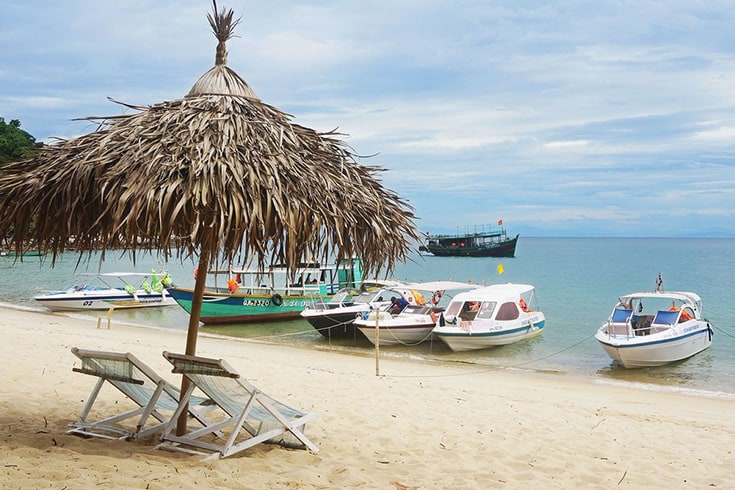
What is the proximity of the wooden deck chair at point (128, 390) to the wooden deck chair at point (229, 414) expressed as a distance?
0.71ft

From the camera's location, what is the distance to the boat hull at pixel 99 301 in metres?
28.2

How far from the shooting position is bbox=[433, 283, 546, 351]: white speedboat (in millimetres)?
19531

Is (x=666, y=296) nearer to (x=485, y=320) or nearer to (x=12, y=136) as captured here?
(x=485, y=320)

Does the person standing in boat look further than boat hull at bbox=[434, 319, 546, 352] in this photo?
Yes

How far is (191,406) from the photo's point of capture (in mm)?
5805

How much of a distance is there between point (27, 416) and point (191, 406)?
Result: 1.87m

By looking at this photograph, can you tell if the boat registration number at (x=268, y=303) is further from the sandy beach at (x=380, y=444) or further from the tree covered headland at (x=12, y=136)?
the tree covered headland at (x=12, y=136)

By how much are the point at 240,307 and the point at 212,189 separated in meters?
21.2

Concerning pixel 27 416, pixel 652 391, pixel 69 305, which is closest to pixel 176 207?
pixel 27 416

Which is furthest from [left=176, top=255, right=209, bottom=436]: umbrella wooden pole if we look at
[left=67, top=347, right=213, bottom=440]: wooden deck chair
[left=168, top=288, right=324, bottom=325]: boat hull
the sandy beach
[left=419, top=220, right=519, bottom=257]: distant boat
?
[left=419, top=220, right=519, bottom=257]: distant boat

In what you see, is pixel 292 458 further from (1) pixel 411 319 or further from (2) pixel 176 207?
(1) pixel 411 319

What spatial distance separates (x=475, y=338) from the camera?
19.7m

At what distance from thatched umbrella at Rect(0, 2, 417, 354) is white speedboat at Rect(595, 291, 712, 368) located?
1315 centimetres

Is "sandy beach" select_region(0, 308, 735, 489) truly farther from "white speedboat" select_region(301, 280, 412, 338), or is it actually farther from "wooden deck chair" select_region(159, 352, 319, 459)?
"white speedboat" select_region(301, 280, 412, 338)
